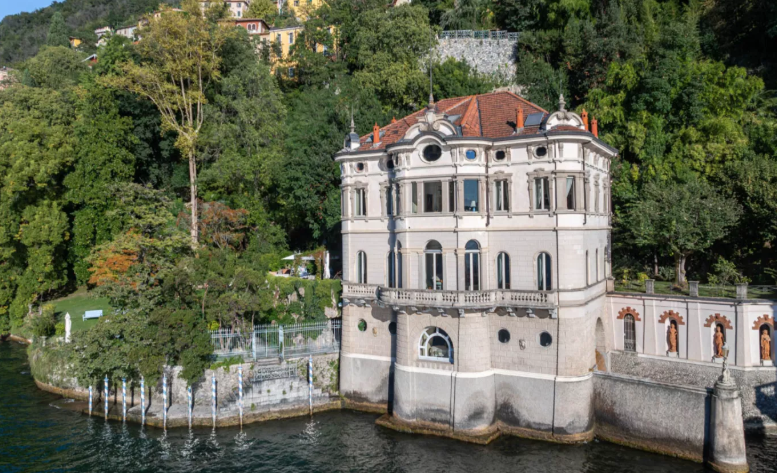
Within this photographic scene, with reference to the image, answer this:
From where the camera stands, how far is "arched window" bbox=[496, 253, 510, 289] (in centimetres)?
2933

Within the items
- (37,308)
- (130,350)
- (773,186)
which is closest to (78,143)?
(37,308)

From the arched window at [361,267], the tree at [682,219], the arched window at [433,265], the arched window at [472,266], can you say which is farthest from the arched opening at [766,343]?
the arched window at [361,267]

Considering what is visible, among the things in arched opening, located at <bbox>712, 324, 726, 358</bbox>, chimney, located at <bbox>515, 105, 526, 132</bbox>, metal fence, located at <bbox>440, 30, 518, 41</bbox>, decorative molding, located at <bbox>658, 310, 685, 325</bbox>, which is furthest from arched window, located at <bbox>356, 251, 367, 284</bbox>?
metal fence, located at <bbox>440, 30, 518, 41</bbox>

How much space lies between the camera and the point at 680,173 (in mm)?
40719

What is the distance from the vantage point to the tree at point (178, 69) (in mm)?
→ 53562

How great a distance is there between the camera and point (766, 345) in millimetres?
29000

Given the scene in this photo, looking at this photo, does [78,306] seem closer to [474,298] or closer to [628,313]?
[474,298]

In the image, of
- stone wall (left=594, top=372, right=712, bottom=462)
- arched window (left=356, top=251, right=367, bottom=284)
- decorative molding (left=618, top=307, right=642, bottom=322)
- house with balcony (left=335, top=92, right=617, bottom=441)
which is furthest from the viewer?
arched window (left=356, top=251, right=367, bottom=284)

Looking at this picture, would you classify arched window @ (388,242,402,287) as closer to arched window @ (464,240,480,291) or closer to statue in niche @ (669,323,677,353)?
arched window @ (464,240,480,291)

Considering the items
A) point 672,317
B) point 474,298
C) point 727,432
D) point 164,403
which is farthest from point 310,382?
point 727,432

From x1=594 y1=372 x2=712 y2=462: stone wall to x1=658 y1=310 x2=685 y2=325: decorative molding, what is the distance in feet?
19.1

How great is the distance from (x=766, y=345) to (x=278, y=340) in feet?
85.3

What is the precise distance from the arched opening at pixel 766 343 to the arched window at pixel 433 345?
15605 millimetres

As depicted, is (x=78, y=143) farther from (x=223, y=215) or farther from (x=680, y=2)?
(x=680, y=2)
